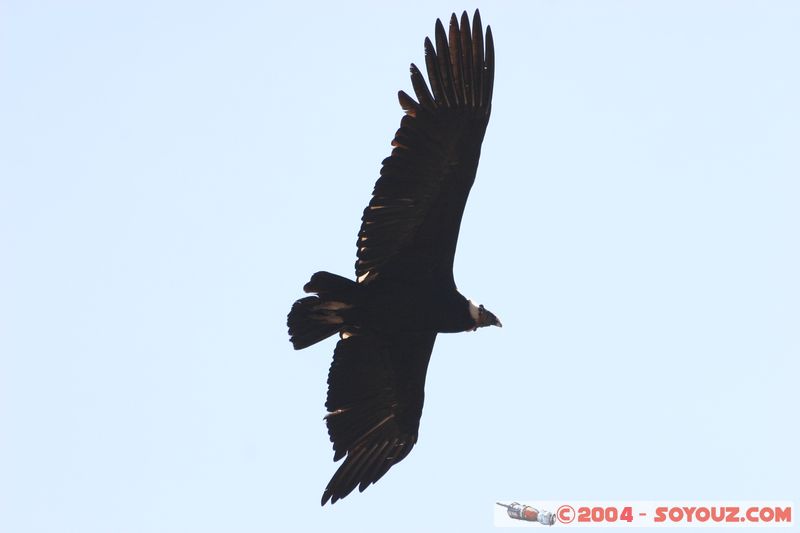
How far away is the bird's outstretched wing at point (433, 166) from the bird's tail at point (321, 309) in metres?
0.44

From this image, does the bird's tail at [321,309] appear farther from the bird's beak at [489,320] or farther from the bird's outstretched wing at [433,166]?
the bird's beak at [489,320]

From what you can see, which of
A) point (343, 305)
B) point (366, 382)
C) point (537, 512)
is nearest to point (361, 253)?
point (343, 305)

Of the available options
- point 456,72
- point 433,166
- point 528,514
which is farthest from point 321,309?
point 528,514

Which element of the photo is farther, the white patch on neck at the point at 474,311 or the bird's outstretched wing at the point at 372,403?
the bird's outstretched wing at the point at 372,403

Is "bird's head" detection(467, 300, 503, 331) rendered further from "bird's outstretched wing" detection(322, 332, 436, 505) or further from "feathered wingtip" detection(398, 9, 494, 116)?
"feathered wingtip" detection(398, 9, 494, 116)

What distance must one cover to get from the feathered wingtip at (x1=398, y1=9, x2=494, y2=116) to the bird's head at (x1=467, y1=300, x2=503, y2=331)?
243 cm

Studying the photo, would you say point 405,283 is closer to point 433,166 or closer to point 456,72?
point 433,166

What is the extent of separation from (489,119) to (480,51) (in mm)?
766

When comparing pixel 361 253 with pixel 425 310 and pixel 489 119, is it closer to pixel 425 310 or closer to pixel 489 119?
pixel 425 310

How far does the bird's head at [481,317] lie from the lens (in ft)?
59.2

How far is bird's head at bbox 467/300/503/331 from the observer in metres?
18.0

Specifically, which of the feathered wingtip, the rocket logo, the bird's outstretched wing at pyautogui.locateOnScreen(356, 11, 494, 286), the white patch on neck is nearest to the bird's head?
the white patch on neck

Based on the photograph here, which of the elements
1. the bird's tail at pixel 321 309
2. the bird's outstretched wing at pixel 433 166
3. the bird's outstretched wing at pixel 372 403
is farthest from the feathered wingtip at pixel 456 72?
the bird's outstretched wing at pixel 372 403

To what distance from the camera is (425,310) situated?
17.9 meters
